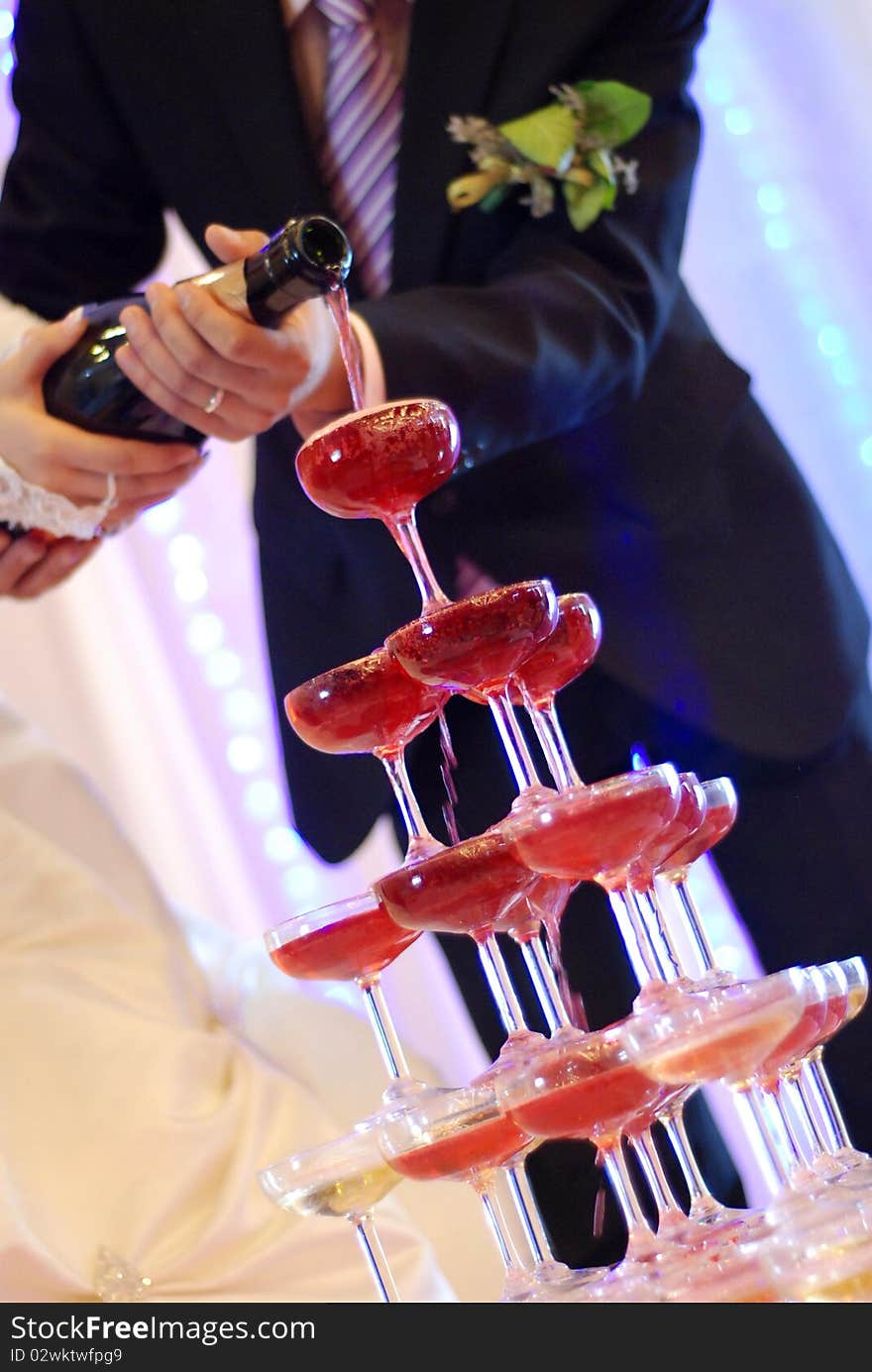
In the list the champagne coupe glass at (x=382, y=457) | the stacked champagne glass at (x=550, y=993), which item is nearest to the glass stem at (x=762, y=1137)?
the stacked champagne glass at (x=550, y=993)

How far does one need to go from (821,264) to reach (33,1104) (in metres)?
1.78

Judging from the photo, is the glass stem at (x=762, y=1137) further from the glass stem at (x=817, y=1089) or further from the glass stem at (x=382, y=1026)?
the glass stem at (x=382, y=1026)

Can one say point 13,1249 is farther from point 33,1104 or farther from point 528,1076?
point 528,1076

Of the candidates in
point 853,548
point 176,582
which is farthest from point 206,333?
point 176,582

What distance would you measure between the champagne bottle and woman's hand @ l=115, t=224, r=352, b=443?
0.02 m

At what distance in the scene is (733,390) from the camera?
1388 millimetres

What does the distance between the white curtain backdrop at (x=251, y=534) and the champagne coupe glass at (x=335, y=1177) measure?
1723 millimetres

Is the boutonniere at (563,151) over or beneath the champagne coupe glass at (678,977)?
over

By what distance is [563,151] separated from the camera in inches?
49.4

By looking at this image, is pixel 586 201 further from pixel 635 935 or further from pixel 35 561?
pixel 635 935

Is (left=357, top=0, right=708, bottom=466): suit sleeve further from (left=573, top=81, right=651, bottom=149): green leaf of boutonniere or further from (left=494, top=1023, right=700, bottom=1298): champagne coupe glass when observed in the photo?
(left=494, top=1023, right=700, bottom=1298): champagne coupe glass

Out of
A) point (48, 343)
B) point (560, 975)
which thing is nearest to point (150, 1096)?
point (560, 975)

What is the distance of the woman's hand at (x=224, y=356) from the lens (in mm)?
974
